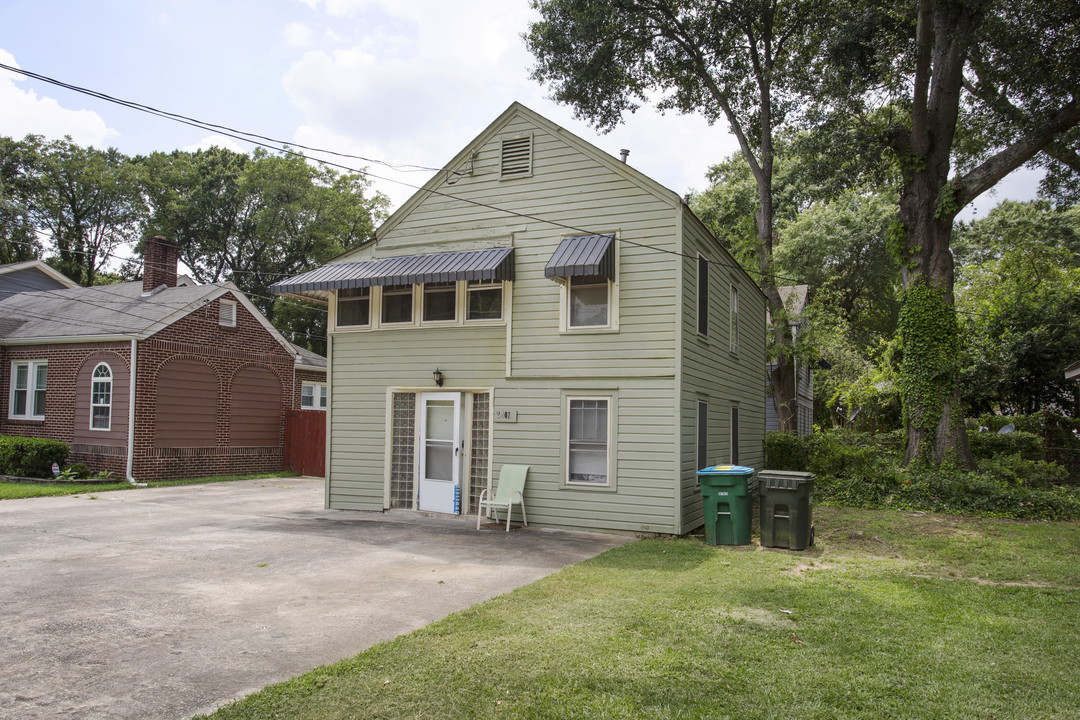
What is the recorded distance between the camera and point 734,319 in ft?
48.0

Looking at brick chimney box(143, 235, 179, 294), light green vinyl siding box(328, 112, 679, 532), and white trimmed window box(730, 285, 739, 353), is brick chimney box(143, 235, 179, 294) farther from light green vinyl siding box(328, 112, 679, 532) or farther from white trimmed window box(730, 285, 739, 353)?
white trimmed window box(730, 285, 739, 353)

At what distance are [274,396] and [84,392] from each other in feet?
16.3

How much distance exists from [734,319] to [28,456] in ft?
54.8

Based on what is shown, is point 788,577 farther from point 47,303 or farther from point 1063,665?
point 47,303

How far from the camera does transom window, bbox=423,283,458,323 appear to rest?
12.1m

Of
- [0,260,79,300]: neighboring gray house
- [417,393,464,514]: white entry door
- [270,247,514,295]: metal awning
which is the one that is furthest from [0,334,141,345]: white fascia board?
[417,393,464,514]: white entry door

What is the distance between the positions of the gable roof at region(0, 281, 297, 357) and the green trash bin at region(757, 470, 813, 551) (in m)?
15.4

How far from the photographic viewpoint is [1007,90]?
16953 mm

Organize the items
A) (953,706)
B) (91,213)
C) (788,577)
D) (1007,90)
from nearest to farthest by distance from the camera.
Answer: (953,706) → (788,577) → (1007,90) → (91,213)

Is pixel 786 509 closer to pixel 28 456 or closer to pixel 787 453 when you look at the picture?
pixel 787 453

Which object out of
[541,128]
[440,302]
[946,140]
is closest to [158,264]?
[440,302]

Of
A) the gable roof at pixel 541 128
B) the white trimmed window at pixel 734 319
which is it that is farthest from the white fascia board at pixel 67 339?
the white trimmed window at pixel 734 319

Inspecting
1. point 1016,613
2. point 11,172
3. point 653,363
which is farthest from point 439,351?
point 11,172

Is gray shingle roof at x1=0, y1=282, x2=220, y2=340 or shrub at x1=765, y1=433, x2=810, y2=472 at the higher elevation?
gray shingle roof at x1=0, y1=282, x2=220, y2=340
